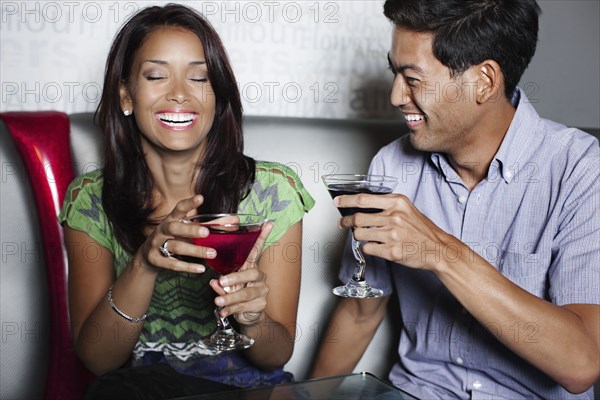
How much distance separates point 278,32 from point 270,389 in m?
1.45

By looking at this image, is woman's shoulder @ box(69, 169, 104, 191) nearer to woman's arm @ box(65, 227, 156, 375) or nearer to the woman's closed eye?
woman's arm @ box(65, 227, 156, 375)

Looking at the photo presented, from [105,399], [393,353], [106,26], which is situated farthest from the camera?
[106,26]

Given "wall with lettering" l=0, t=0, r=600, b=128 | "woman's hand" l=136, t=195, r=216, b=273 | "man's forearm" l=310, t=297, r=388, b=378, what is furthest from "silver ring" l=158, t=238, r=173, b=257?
"wall with lettering" l=0, t=0, r=600, b=128

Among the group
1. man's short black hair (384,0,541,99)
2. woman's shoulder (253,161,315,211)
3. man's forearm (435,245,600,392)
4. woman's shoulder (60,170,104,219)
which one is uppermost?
man's short black hair (384,0,541,99)

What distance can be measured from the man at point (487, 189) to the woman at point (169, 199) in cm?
35

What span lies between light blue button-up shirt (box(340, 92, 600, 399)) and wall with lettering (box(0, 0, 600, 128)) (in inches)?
30.4

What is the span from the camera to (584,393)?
1743 millimetres

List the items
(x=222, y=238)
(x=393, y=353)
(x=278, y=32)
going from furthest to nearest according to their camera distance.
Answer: (x=278, y=32) < (x=393, y=353) < (x=222, y=238)

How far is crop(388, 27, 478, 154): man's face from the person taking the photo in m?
1.79

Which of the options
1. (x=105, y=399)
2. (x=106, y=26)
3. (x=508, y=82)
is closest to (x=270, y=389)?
(x=105, y=399)

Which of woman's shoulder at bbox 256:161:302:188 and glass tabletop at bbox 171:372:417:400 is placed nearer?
glass tabletop at bbox 171:372:417:400

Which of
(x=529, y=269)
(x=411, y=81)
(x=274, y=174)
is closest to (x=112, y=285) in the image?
(x=274, y=174)

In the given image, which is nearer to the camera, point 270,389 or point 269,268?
point 270,389

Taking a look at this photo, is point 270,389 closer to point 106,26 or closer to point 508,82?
point 508,82
